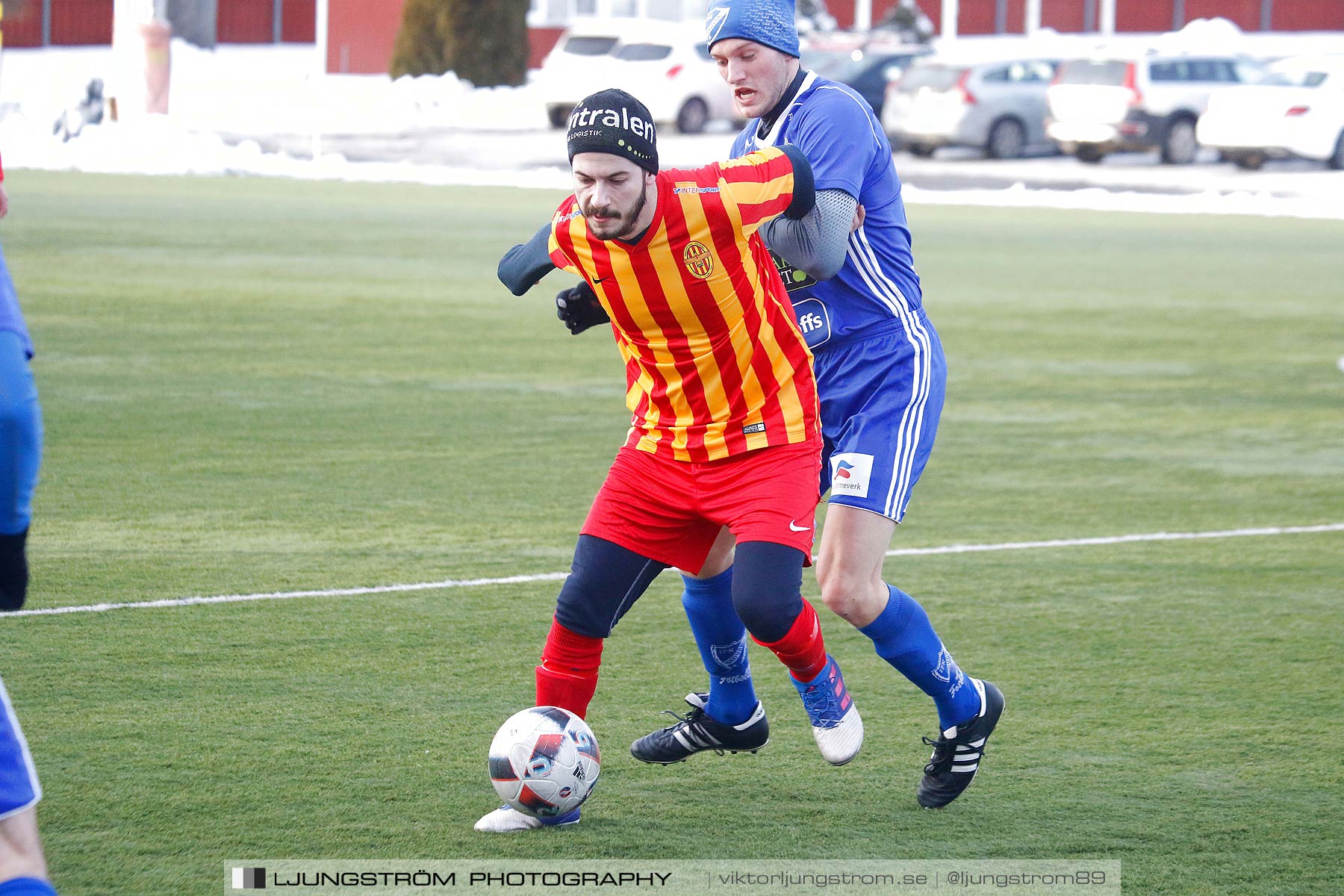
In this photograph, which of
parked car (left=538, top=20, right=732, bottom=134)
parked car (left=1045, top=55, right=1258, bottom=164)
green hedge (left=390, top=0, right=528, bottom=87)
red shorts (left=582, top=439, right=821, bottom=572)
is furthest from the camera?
green hedge (left=390, top=0, right=528, bottom=87)

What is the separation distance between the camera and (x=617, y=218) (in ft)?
15.2

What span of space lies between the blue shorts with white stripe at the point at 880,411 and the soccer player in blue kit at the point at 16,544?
218 cm

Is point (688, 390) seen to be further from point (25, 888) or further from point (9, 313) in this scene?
point (25, 888)

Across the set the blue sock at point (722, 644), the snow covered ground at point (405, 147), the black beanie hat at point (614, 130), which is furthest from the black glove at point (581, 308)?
the snow covered ground at point (405, 147)

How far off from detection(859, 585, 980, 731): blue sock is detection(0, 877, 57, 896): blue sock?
2520 millimetres

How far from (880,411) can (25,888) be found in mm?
2745

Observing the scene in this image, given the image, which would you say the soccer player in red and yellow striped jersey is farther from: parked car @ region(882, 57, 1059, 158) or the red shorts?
parked car @ region(882, 57, 1059, 158)

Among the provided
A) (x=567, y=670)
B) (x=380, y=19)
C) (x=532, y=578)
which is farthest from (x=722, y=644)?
(x=380, y=19)

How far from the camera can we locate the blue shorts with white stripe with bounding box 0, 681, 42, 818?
10.4 ft

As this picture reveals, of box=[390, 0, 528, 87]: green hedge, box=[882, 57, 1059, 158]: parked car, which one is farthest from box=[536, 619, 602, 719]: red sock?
box=[390, 0, 528, 87]: green hedge

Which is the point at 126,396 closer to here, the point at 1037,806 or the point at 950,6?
the point at 1037,806

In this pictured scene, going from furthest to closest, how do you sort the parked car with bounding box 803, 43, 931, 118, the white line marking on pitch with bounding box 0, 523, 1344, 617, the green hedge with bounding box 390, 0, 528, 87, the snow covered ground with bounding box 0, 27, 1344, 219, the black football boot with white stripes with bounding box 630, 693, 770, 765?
1. the green hedge with bounding box 390, 0, 528, 87
2. the parked car with bounding box 803, 43, 931, 118
3. the snow covered ground with bounding box 0, 27, 1344, 219
4. the white line marking on pitch with bounding box 0, 523, 1344, 617
5. the black football boot with white stripes with bounding box 630, 693, 770, 765

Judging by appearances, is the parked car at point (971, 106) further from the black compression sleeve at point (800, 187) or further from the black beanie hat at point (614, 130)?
the black beanie hat at point (614, 130)

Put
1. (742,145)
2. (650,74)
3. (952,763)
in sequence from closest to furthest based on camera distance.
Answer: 1. (952,763)
2. (742,145)
3. (650,74)
